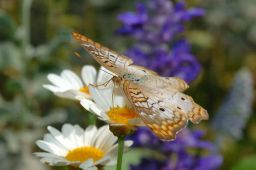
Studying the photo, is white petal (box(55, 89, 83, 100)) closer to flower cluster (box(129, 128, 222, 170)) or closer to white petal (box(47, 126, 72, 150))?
white petal (box(47, 126, 72, 150))

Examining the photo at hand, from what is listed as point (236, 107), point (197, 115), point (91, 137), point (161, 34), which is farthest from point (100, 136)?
point (236, 107)

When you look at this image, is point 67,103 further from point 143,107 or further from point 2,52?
point 143,107

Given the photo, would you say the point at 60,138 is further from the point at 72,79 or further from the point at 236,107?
the point at 236,107

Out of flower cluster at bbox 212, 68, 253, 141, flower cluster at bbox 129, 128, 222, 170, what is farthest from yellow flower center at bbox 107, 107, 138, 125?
flower cluster at bbox 212, 68, 253, 141

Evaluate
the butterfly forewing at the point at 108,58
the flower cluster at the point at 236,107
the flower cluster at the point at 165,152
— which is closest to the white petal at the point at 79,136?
the butterfly forewing at the point at 108,58

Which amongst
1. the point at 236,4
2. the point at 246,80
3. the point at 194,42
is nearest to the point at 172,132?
the point at 246,80

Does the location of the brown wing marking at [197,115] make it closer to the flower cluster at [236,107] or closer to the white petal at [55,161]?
the white petal at [55,161]
